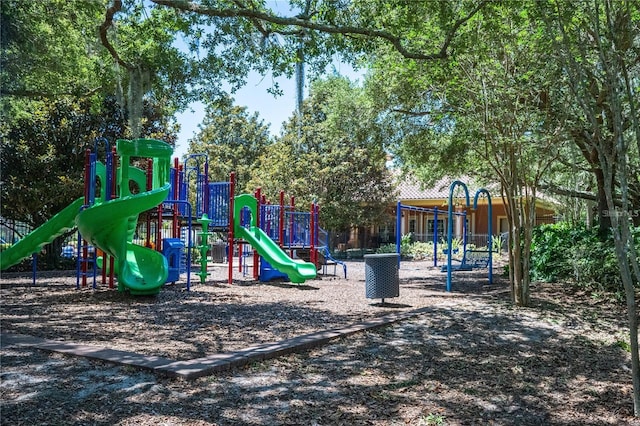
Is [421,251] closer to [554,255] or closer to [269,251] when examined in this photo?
[554,255]

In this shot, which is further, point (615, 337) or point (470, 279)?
point (470, 279)

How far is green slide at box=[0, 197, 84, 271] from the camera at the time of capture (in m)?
10.9

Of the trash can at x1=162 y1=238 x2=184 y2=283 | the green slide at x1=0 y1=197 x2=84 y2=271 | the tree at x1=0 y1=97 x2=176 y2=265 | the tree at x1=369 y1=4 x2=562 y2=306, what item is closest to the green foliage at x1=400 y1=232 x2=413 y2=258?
the tree at x1=0 y1=97 x2=176 y2=265

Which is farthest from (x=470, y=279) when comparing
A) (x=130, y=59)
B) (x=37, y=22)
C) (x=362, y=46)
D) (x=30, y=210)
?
(x=30, y=210)

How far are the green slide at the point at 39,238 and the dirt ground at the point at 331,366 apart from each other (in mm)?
1502

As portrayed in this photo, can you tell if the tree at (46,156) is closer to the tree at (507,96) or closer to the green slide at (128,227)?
the green slide at (128,227)

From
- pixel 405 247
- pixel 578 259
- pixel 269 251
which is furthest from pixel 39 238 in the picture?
pixel 405 247

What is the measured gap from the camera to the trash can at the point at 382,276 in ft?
29.2

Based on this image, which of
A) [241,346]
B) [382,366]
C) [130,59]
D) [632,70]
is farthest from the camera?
[130,59]

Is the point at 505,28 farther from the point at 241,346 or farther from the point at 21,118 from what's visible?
the point at 21,118

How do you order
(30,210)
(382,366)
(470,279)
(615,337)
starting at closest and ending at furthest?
(382,366)
(615,337)
(470,279)
(30,210)

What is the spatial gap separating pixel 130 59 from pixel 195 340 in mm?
6294

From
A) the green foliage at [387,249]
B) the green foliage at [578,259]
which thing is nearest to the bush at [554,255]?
the green foliage at [578,259]

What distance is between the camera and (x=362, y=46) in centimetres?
842
